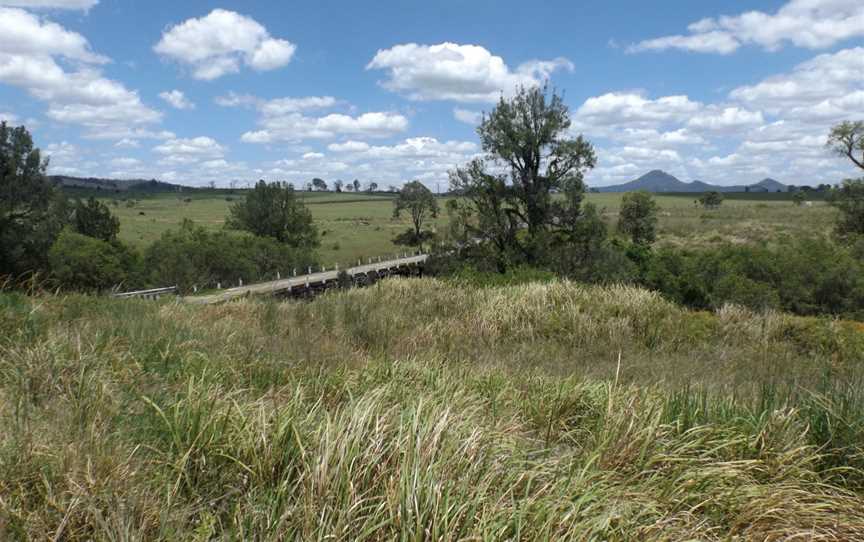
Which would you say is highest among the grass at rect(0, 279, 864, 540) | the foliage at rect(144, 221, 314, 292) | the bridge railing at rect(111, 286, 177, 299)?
the grass at rect(0, 279, 864, 540)

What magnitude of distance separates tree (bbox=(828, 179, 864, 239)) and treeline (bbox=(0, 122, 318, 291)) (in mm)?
46650

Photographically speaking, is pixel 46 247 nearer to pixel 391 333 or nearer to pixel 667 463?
pixel 391 333

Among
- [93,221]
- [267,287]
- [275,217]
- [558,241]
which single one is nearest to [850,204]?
[558,241]

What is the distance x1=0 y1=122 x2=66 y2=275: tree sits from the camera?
128 ft

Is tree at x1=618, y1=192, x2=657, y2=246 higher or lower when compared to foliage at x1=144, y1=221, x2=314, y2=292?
higher

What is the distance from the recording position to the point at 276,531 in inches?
88.7

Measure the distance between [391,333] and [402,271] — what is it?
125 feet

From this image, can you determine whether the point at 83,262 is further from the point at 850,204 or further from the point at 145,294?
the point at 850,204

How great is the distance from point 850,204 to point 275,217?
58458mm

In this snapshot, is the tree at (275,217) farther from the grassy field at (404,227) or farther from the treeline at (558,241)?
the treeline at (558,241)

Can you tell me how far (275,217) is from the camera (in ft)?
227

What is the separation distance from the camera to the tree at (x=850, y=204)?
4216 cm

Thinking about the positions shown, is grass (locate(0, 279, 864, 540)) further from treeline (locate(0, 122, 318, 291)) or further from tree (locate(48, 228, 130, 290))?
tree (locate(48, 228, 130, 290))

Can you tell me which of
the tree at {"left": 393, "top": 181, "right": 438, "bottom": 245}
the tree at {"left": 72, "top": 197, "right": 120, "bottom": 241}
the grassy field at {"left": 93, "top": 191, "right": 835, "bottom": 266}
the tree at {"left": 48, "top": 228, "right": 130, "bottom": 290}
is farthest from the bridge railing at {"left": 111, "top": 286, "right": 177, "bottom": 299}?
the tree at {"left": 393, "top": 181, "right": 438, "bottom": 245}
